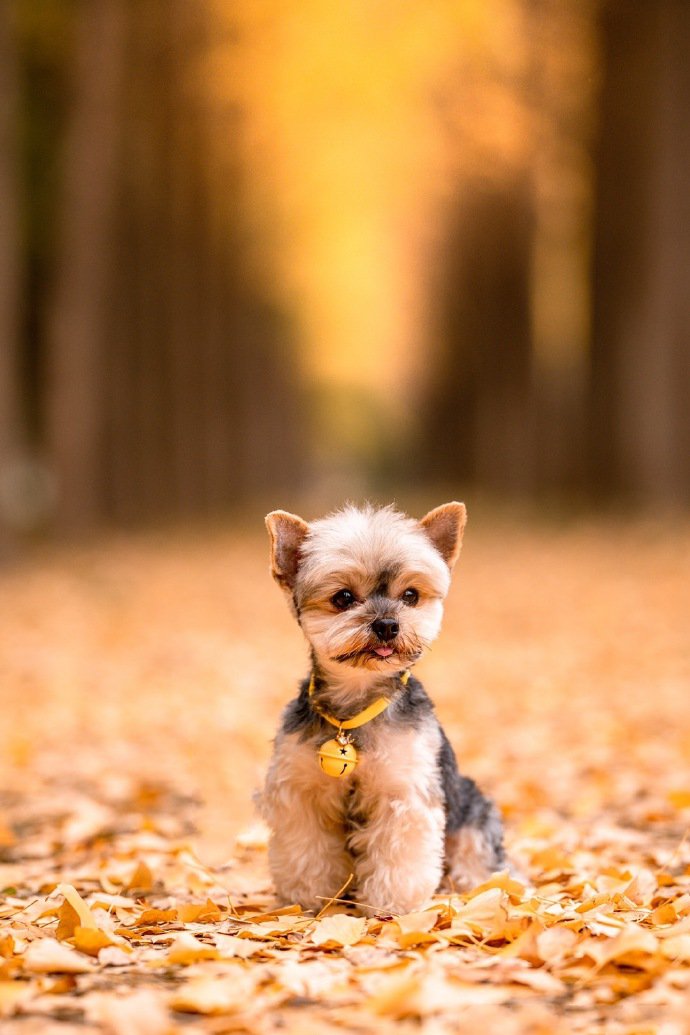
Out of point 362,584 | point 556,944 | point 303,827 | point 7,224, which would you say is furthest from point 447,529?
point 7,224

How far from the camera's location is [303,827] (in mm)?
4449

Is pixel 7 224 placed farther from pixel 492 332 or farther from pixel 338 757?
pixel 492 332

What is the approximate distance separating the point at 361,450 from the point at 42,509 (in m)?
43.5

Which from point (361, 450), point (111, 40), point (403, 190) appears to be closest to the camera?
point (111, 40)

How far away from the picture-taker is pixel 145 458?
25.7 meters

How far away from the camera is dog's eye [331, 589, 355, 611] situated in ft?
13.7

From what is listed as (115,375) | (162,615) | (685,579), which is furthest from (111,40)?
(685,579)

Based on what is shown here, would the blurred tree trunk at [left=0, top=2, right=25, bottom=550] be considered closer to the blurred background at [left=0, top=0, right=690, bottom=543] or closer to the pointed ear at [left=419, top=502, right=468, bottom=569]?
the blurred background at [left=0, top=0, right=690, bottom=543]

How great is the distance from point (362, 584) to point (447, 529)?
0.48 metres

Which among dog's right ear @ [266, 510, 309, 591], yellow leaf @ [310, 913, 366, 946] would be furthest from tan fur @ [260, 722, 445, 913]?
dog's right ear @ [266, 510, 309, 591]

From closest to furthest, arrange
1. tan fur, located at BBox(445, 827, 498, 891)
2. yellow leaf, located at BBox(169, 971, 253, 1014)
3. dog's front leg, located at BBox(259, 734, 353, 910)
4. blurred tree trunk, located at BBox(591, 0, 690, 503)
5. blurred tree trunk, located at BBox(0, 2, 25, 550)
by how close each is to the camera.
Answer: yellow leaf, located at BBox(169, 971, 253, 1014) < dog's front leg, located at BBox(259, 734, 353, 910) < tan fur, located at BBox(445, 827, 498, 891) < blurred tree trunk, located at BBox(0, 2, 25, 550) < blurred tree trunk, located at BBox(591, 0, 690, 503)

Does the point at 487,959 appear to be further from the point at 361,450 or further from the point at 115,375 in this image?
the point at 361,450

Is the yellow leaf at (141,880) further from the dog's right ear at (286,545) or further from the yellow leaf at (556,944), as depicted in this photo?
the yellow leaf at (556,944)

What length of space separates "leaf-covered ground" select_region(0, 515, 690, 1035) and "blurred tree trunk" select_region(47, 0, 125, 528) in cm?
590
